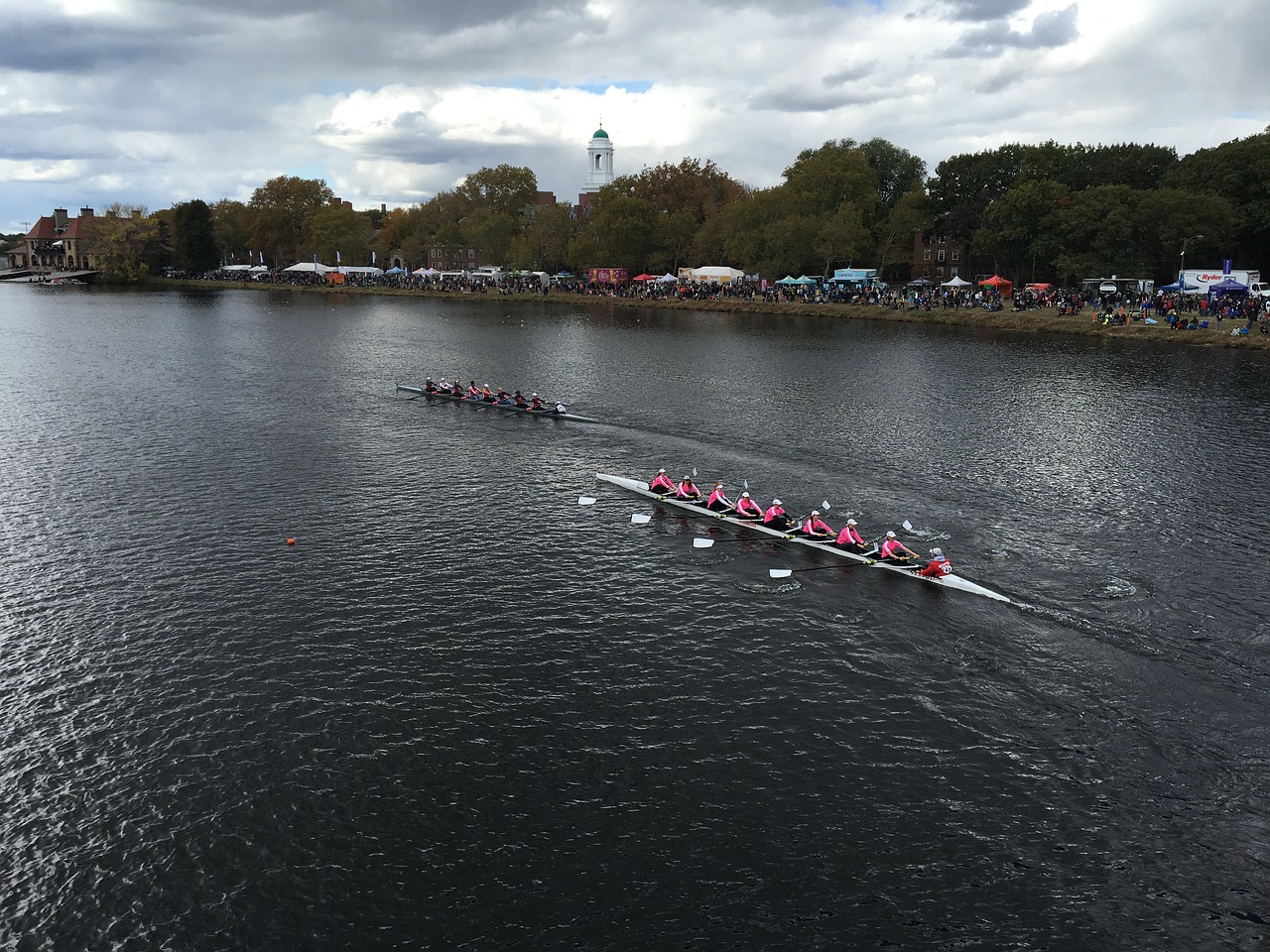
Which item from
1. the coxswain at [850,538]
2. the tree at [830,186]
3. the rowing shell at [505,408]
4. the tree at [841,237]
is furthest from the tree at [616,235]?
the coxswain at [850,538]

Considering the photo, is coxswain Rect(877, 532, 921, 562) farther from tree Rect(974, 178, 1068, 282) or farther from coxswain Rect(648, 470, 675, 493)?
tree Rect(974, 178, 1068, 282)

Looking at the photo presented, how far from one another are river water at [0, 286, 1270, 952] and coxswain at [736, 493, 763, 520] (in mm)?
1758

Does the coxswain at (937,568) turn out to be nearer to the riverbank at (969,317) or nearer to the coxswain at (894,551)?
the coxswain at (894,551)

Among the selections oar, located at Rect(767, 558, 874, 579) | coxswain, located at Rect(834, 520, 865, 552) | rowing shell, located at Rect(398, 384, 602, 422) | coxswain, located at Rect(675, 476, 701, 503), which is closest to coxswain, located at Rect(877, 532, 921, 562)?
oar, located at Rect(767, 558, 874, 579)

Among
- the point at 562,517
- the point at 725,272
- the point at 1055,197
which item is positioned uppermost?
the point at 1055,197

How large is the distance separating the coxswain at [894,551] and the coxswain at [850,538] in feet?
3.25

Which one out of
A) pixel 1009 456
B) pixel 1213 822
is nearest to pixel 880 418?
pixel 1009 456

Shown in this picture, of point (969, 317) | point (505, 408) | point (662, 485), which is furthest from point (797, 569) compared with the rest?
point (969, 317)

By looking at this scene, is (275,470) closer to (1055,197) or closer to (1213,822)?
(1213,822)

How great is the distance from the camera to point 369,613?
27.9 metres

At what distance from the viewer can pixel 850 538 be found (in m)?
32.4

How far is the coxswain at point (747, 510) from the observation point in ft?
117

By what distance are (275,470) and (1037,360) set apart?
203 ft

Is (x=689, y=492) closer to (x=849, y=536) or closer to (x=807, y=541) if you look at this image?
(x=807, y=541)
